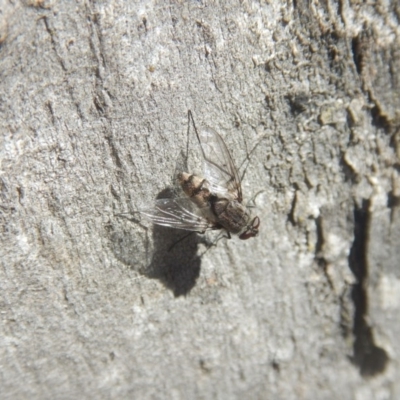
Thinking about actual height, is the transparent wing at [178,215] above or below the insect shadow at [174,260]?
Result: above

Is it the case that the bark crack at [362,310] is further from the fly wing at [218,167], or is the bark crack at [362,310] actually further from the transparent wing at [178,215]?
the transparent wing at [178,215]

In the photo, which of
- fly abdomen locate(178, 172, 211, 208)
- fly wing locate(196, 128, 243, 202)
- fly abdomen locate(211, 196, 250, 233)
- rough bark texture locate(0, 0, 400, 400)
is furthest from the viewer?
fly abdomen locate(211, 196, 250, 233)

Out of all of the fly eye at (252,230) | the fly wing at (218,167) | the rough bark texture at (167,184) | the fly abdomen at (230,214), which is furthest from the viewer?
the fly abdomen at (230,214)

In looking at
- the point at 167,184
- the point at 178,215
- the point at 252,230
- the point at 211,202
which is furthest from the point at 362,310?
the point at 167,184

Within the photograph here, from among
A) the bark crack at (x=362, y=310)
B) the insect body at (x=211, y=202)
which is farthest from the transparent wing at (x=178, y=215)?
the bark crack at (x=362, y=310)

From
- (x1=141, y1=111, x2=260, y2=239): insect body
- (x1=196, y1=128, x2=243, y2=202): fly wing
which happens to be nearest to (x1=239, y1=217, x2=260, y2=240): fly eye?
(x1=141, y1=111, x2=260, y2=239): insect body

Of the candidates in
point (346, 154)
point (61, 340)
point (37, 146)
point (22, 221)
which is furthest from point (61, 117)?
point (346, 154)

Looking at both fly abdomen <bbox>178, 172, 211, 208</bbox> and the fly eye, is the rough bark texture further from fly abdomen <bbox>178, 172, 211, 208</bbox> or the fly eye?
fly abdomen <bbox>178, 172, 211, 208</bbox>
